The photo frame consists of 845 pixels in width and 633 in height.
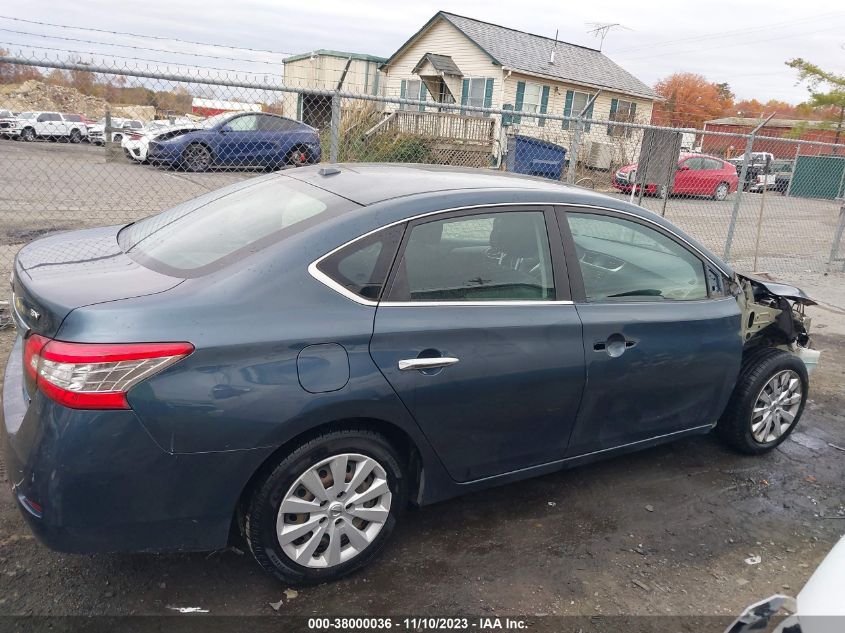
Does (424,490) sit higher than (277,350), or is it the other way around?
(277,350)

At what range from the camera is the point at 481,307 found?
115 inches

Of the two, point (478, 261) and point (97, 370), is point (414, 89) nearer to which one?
point (478, 261)

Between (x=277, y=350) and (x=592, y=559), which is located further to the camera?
(x=592, y=559)

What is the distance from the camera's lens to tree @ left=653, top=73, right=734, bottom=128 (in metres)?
61.0

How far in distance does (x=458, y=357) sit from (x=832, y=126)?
43.6m

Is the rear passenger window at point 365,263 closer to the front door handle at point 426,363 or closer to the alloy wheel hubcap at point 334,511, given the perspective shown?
the front door handle at point 426,363

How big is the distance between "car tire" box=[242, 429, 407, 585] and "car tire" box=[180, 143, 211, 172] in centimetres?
679

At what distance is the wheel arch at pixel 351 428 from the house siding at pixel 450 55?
2655cm

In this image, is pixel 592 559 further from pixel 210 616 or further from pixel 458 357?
pixel 210 616

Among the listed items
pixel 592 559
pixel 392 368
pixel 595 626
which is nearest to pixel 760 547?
pixel 592 559

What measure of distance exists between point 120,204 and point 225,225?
9.19 m

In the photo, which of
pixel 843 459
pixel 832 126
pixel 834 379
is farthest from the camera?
pixel 832 126

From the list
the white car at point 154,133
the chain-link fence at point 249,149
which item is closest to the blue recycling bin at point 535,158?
the chain-link fence at point 249,149

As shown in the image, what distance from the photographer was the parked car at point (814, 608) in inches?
66.0
